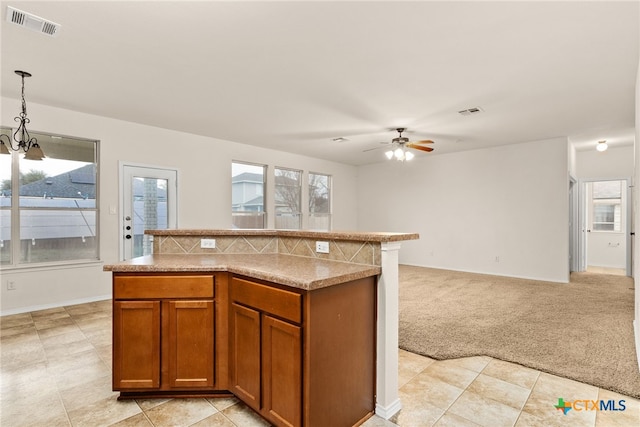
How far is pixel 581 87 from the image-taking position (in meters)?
3.47

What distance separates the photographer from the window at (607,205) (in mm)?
7242

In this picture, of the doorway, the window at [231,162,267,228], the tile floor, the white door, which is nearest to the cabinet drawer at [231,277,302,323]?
the tile floor

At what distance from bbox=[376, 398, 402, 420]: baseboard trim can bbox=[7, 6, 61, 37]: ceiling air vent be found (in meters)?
3.51

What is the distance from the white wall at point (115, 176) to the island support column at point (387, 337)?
4.28 meters

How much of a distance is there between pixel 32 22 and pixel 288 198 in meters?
5.30

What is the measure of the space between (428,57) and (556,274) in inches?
199

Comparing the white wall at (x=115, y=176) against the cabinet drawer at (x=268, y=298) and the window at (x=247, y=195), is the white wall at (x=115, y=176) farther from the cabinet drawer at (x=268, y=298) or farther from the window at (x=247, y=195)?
the cabinet drawer at (x=268, y=298)

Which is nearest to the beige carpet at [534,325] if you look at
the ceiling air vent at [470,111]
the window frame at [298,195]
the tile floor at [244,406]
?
the tile floor at [244,406]

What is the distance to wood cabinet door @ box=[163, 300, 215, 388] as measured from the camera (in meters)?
2.09

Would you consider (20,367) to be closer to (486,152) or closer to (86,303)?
(86,303)

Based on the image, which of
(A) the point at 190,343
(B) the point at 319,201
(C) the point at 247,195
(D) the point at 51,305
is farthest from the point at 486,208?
(D) the point at 51,305

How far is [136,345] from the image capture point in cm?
208

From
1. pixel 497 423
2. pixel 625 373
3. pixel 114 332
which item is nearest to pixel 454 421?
pixel 497 423

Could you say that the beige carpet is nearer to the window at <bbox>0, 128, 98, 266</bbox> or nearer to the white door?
the white door
